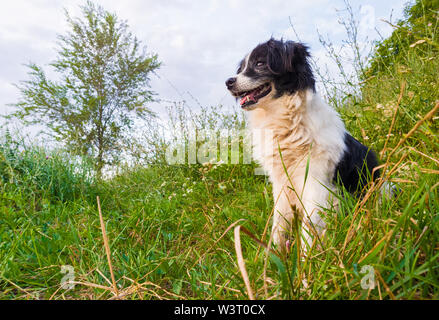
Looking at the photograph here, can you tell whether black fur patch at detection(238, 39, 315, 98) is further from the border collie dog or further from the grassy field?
the grassy field

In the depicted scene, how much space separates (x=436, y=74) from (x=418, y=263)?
342 cm

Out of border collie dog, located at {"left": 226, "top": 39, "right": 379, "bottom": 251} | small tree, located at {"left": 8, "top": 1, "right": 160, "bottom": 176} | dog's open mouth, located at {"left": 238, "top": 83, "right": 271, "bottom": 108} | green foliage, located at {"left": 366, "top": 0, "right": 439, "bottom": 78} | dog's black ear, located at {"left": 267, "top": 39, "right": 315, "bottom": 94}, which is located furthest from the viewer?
small tree, located at {"left": 8, "top": 1, "right": 160, "bottom": 176}

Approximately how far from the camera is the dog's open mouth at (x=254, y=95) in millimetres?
2473

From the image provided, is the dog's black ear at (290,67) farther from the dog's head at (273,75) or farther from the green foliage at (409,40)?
the green foliage at (409,40)

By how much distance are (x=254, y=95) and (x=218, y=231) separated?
4.26ft

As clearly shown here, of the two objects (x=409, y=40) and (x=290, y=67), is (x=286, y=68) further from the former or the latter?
(x=409, y=40)

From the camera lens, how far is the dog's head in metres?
2.37

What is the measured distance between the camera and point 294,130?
2.22 meters

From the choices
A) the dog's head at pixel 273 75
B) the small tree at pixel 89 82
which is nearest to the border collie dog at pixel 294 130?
the dog's head at pixel 273 75

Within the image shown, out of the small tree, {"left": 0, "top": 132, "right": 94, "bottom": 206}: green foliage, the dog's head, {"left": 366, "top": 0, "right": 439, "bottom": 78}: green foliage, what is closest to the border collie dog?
the dog's head

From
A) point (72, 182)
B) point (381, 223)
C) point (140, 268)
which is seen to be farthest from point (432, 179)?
point (72, 182)

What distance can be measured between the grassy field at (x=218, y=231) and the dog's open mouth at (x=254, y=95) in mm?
963

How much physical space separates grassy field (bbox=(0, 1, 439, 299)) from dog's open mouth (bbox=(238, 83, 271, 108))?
96cm

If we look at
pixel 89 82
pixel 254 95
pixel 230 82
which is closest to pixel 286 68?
pixel 254 95
